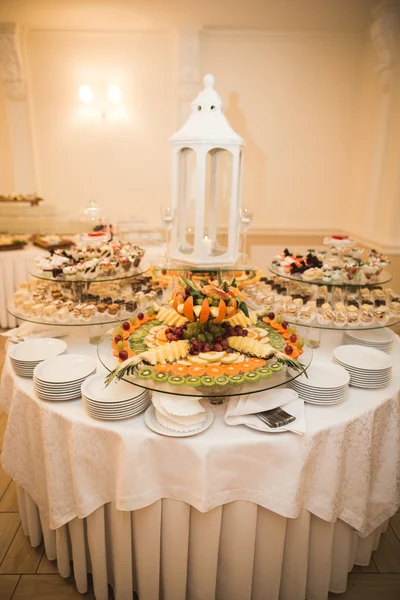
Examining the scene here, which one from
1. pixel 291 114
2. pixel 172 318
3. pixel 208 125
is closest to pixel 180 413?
pixel 172 318

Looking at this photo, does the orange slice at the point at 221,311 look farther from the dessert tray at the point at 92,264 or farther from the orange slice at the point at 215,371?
the dessert tray at the point at 92,264

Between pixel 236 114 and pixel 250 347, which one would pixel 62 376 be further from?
pixel 236 114

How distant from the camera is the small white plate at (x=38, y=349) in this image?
2021mm

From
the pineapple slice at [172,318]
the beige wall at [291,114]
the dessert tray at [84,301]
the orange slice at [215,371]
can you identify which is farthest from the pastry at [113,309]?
the beige wall at [291,114]

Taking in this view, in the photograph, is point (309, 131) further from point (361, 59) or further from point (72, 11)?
point (72, 11)

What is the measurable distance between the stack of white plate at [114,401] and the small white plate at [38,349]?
17.3 inches

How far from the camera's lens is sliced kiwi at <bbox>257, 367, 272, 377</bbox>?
5.23 ft

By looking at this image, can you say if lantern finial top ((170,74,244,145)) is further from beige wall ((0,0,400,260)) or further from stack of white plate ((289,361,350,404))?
beige wall ((0,0,400,260))

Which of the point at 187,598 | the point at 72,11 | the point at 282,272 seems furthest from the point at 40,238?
the point at 187,598

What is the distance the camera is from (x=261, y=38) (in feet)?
18.0

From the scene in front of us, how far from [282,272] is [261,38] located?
415 cm

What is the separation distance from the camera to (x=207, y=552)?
1.63 meters

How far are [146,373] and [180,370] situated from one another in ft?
0.43

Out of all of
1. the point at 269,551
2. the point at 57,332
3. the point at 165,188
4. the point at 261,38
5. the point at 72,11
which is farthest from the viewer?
the point at 165,188
